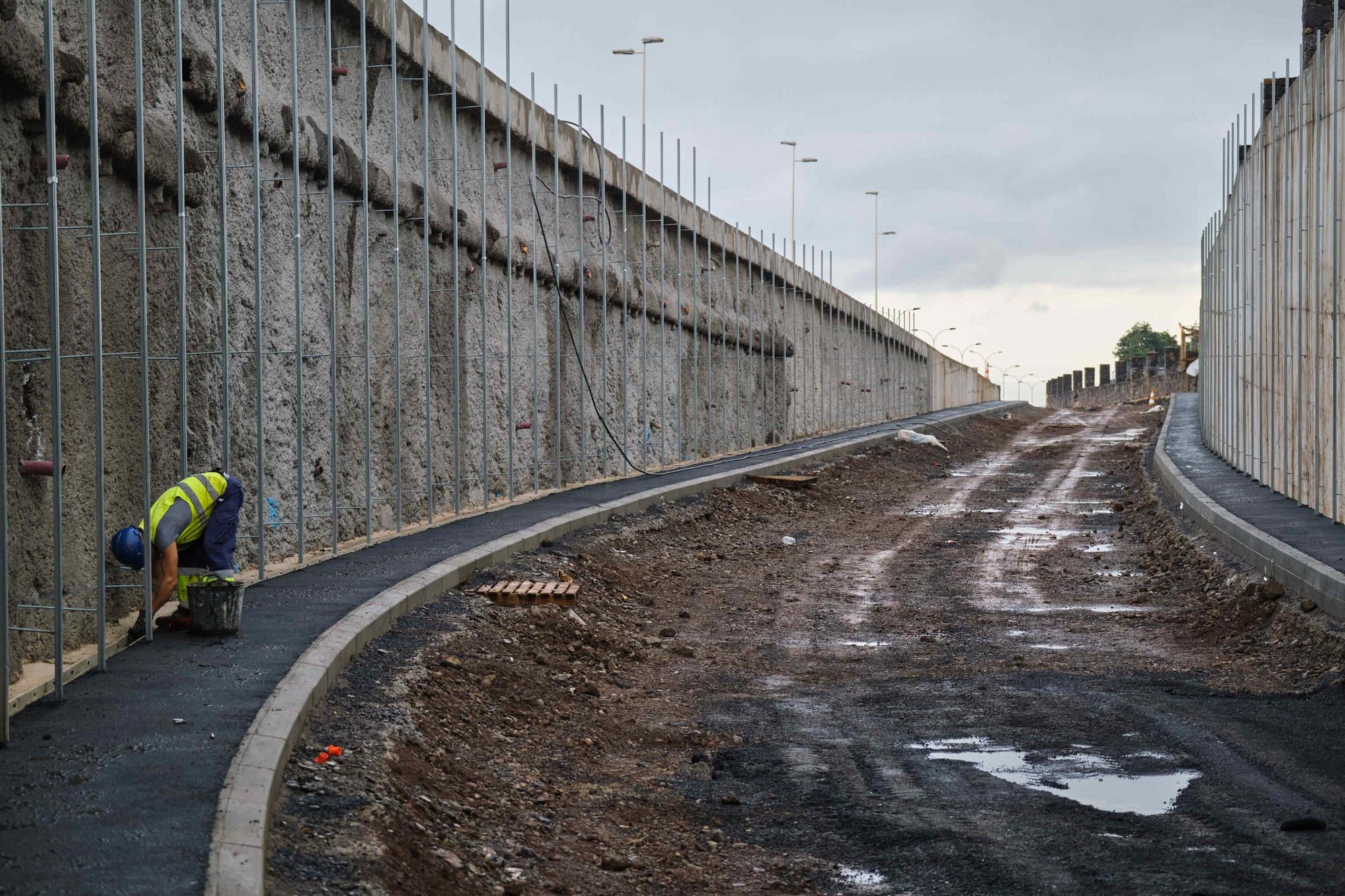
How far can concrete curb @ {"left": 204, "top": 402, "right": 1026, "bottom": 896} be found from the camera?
16.8ft

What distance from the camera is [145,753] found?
21.5 ft

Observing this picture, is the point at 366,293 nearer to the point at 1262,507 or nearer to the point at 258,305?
the point at 258,305

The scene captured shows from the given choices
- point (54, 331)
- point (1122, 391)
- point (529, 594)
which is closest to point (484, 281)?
point (529, 594)

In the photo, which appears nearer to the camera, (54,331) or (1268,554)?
(54,331)

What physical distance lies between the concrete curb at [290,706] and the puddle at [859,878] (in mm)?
2470

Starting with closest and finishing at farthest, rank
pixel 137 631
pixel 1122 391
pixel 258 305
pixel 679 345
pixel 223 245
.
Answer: pixel 137 631, pixel 223 245, pixel 258 305, pixel 679 345, pixel 1122 391

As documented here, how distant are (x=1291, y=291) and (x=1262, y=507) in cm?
348

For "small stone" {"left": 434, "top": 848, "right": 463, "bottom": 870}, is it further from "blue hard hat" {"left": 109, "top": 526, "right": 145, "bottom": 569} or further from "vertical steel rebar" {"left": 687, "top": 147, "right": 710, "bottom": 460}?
"vertical steel rebar" {"left": 687, "top": 147, "right": 710, "bottom": 460}

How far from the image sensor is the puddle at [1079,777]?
6.98m

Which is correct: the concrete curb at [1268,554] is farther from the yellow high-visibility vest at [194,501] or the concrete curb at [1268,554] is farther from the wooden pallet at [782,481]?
the yellow high-visibility vest at [194,501]

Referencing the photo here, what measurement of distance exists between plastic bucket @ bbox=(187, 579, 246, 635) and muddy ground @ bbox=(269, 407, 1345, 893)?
1.04 m

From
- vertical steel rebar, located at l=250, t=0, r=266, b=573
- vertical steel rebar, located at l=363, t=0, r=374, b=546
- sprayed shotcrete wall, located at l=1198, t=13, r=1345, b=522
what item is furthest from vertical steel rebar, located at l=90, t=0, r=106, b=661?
sprayed shotcrete wall, located at l=1198, t=13, r=1345, b=522

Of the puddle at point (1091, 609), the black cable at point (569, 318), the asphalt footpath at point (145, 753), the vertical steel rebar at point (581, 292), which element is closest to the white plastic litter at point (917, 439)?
the black cable at point (569, 318)

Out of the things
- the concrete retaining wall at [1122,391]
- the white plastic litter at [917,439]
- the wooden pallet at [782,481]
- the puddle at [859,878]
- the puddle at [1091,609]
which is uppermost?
the concrete retaining wall at [1122,391]
